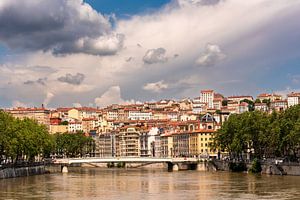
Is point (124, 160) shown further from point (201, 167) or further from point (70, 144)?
point (70, 144)

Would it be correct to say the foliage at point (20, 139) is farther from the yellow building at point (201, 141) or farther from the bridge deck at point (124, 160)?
the yellow building at point (201, 141)

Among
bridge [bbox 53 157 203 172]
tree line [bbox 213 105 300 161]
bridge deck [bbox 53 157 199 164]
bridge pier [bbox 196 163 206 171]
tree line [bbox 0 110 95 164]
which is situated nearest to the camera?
tree line [bbox 213 105 300 161]

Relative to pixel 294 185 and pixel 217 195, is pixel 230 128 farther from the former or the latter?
pixel 217 195

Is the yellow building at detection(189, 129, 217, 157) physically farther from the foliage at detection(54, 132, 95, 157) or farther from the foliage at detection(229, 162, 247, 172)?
the foliage at detection(229, 162, 247, 172)

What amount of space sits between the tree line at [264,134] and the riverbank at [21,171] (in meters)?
27.0

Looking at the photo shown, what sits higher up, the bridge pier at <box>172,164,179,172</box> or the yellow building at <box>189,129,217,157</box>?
the yellow building at <box>189,129,217,157</box>

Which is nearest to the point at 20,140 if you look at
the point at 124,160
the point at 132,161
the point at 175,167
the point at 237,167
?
the point at 237,167

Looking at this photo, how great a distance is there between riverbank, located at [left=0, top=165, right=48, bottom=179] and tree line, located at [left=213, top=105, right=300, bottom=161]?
27039 mm

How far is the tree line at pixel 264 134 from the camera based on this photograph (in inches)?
3395

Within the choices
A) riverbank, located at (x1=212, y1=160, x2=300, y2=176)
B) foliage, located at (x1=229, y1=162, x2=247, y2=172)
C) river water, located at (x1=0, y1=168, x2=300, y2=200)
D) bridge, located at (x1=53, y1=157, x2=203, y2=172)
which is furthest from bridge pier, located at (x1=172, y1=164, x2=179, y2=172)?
river water, located at (x1=0, y1=168, x2=300, y2=200)

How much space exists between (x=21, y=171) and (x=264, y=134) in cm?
3161

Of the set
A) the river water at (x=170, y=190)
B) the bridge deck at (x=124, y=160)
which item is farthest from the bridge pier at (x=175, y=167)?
the river water at (x=170, y=190)

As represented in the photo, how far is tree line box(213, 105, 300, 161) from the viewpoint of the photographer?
86.2 m

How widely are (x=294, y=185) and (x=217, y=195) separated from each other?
1060cm
